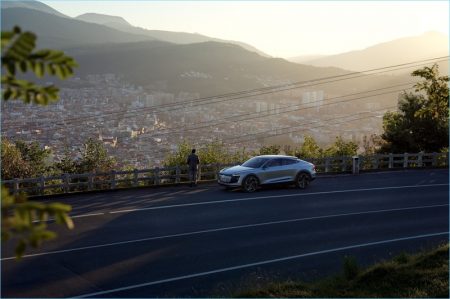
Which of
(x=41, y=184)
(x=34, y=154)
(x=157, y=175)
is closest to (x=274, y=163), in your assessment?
(x=157, y=175)

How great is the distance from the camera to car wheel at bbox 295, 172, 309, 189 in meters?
25.5

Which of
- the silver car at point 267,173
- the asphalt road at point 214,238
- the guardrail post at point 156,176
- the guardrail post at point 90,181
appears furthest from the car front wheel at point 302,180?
the guardrail post at point 90,181

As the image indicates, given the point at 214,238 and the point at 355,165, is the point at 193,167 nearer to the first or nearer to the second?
the point at 214,238

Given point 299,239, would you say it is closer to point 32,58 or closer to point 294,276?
point 294,276

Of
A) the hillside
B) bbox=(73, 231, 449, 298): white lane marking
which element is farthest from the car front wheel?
the hillside

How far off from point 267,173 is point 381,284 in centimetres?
1391

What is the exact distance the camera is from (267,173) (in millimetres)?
24703

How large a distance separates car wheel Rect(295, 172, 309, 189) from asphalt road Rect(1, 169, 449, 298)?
1.06 ft

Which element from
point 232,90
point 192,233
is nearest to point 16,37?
→ point 192,233

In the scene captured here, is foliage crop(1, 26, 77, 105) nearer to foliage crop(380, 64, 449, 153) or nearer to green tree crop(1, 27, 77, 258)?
green tree crop(1, 27, 77, 258)

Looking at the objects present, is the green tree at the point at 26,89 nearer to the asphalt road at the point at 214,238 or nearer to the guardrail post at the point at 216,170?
the asphalt road at the point at 214,238

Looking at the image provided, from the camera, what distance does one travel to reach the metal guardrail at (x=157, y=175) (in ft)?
76.4

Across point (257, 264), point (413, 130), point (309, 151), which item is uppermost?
point (413, 130)

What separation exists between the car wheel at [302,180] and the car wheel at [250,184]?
2026 millimetres
